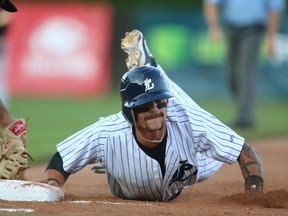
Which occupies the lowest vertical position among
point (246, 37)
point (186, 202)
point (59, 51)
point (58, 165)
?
point (186, 202)

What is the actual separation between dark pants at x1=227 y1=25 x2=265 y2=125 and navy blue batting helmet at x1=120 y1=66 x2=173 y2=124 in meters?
6.96

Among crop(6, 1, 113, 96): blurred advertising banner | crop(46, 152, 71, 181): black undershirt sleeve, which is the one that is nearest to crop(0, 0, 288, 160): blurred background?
crop(6, 1, 113, 96): blurred advertising banner

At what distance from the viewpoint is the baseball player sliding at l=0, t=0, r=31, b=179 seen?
240 inches

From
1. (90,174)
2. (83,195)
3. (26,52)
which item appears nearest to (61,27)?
(26,52)

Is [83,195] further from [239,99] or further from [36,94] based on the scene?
[36,94]

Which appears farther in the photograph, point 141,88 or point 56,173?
point 56,173

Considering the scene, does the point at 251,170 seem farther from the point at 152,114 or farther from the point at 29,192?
the point at 29,192

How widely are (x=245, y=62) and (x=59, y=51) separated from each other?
24.3 feet

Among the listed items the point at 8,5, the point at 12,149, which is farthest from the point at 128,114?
the point at 8,5

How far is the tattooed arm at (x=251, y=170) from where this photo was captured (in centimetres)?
584

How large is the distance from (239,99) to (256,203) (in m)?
7.08

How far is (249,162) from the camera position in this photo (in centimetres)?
588

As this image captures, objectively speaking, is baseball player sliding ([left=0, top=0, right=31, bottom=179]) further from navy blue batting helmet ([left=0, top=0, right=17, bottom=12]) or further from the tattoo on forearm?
the tattoo on forearm

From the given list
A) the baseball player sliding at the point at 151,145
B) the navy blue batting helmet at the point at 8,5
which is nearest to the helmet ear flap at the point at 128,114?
the baseball player sliding at the point at 151,145
